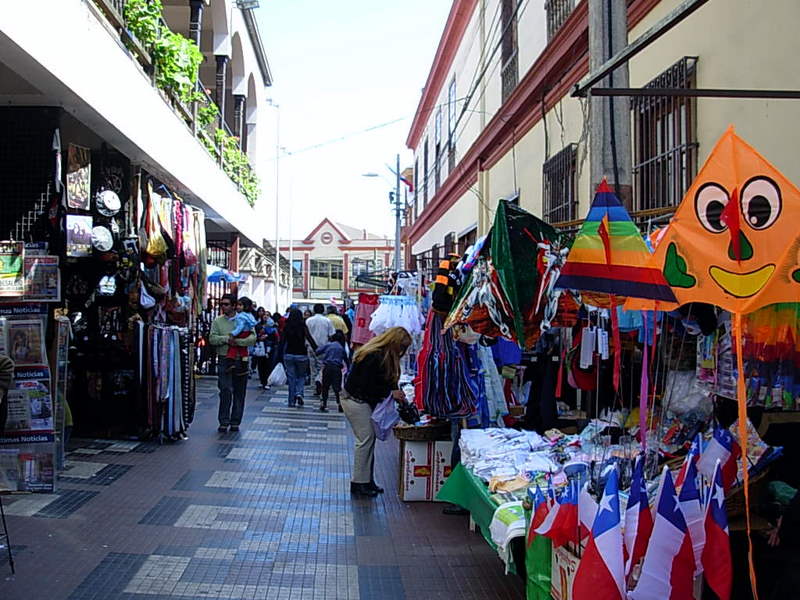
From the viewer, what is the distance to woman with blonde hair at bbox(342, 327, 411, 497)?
25.1ft

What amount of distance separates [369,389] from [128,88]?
14.7 feet

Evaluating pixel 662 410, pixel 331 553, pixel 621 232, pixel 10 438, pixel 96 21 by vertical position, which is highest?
pixel 96 21

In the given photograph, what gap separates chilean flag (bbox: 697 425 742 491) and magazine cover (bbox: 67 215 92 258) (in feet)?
22.3

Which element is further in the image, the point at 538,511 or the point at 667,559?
the point at 538,511

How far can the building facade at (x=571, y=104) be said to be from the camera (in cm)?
554

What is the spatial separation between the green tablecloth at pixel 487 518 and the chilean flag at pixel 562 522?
284 mm

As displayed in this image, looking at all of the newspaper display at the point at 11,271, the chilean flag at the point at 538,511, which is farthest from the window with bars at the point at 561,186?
the newspaper display at the point at 11,271

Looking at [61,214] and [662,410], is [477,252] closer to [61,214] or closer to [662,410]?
[662,410]

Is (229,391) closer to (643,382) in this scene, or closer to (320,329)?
(320,329)

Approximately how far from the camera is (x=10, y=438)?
670cm

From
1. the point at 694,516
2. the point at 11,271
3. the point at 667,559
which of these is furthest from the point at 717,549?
the point at 11,271

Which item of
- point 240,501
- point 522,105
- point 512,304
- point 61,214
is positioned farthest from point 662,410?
point 522,105

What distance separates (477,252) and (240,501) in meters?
3.36

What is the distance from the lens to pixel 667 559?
11.8 ft
